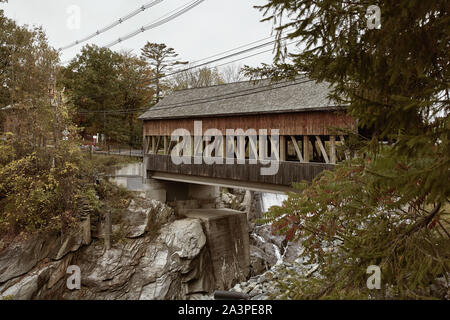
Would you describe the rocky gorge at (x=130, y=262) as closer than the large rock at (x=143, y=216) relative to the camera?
Yes

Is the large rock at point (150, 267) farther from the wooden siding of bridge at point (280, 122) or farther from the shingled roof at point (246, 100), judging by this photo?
the shingled roof at point (246, 100)

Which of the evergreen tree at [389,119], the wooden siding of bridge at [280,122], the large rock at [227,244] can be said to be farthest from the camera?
the large rock at [227,244]

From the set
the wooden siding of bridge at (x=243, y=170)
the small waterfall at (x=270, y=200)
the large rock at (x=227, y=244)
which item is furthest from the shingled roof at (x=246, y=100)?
the small waterfall at (x=270, y=200)

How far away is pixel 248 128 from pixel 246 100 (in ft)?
4.70

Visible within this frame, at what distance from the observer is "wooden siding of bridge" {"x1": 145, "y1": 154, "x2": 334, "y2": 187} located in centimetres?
980

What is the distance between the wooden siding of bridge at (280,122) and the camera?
9399mm

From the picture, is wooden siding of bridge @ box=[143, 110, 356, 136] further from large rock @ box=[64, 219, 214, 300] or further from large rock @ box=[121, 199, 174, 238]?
large rock @ box=[64, 219, 214, 300]

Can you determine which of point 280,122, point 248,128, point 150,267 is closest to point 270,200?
point 248,128

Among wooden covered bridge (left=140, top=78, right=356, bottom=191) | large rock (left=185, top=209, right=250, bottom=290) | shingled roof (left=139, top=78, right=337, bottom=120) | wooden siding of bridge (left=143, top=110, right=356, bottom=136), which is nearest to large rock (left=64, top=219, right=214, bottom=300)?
large rock (left=185, top=209, right=250, bottom=290)

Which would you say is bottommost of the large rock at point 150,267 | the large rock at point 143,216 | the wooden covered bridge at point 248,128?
the large rock at point 150,267

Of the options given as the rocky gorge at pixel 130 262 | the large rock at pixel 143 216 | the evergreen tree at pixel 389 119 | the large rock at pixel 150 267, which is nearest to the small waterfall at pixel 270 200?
the rocky gorge at pixel 130 262

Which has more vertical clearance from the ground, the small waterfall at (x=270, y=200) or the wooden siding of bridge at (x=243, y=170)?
the wooden siding of bridge at (x=243, y=170)

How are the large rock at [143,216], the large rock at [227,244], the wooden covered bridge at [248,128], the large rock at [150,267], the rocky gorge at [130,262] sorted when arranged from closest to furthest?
the rocky gorge at [130,262], the wooden covered bridge at [248,128], the large rock at [150,267], the large rock at [143,216], the large rock at [227,244]

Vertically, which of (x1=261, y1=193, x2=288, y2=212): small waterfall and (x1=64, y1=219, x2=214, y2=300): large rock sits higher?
(x1=261, y1=193, x2=288, y2=212): small waterfall
